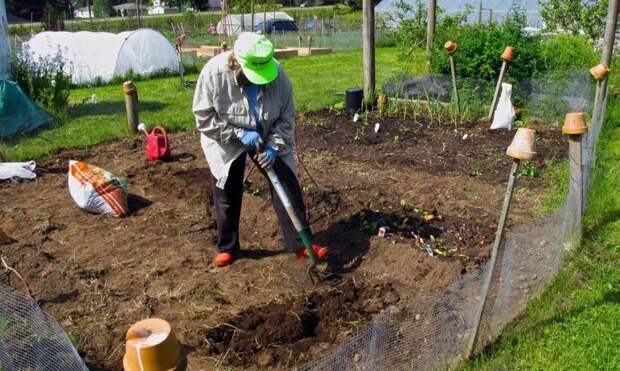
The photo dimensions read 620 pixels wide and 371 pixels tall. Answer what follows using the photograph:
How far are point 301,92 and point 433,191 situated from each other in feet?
22.5

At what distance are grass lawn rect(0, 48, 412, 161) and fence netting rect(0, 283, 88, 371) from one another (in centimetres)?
474

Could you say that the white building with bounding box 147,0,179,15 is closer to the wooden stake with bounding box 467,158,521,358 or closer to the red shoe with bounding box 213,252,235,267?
the red shoe with bounding box 213,252,235,267

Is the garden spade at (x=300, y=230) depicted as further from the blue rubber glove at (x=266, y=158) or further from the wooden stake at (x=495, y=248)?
the wooden stake at (x=495, y=248)

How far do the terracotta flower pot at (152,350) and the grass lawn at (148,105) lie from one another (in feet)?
20.9

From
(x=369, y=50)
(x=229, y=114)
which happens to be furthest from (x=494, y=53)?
(x=229, y=114)

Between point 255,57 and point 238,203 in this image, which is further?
point 238,203

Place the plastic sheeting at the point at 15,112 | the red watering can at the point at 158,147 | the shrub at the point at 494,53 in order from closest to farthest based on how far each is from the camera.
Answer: the red watering can at the point at 158,147 < the plastic sheeting at the point at 15,112 < the shrub at the point at 494,53

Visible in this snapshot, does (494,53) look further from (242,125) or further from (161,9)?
(161,9)

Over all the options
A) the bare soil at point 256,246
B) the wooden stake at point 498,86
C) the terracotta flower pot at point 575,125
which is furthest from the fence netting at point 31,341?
the wooden stake at point 498,86

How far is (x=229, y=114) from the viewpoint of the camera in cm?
422

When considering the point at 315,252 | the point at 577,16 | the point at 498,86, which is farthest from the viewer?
the point at 577,16

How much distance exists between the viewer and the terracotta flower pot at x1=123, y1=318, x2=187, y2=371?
1751mm

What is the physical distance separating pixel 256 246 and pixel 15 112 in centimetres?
565

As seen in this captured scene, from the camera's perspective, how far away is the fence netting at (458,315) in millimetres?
2662
